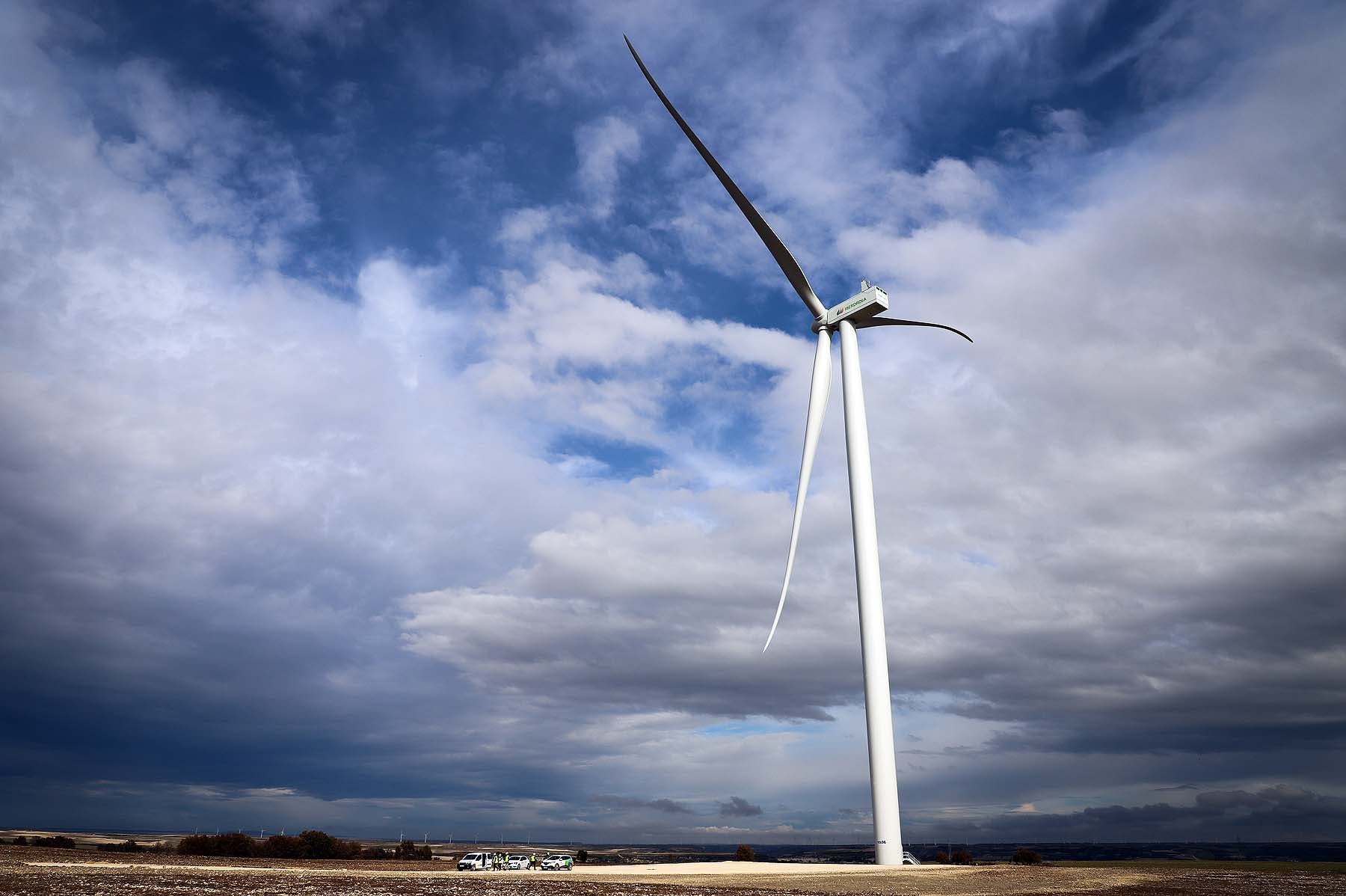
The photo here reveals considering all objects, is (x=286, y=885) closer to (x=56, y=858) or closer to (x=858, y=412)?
(x=56, y=858)

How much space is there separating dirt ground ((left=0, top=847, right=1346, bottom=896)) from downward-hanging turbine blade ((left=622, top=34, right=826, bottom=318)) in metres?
44.6

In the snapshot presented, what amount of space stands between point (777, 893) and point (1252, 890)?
26998 millimetres

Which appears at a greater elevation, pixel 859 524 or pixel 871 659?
pixel 859 524

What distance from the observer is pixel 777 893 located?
1647 inches

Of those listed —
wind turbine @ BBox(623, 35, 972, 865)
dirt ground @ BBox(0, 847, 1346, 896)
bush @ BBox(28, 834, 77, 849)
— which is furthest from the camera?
bush @ BBox(28, 834, 77, 849)

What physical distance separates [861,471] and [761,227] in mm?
22216

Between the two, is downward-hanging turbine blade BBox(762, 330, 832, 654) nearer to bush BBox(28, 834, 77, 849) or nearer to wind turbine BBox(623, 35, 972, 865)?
wind turbine BBox(623, 35, 972, 865)

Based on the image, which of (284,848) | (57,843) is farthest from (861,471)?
(57,843)

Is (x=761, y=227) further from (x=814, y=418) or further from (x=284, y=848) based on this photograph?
(x=284, y=848)

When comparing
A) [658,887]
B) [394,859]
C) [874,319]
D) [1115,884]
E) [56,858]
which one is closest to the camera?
[658,887]

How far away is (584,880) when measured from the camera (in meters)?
53.3

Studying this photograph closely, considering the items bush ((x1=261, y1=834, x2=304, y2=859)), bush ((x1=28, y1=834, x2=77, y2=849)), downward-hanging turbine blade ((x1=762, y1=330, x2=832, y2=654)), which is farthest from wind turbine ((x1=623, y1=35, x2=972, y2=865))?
bush ((x1=28, y1=834, x2=77, y2=849))

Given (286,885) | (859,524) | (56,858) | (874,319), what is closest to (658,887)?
(286,885)

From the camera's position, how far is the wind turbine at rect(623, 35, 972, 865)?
61688mm
